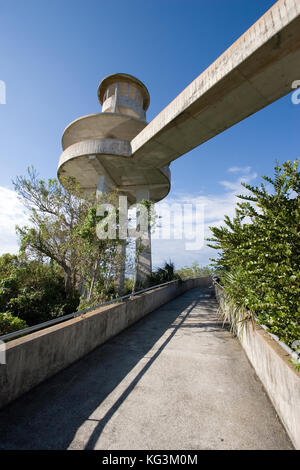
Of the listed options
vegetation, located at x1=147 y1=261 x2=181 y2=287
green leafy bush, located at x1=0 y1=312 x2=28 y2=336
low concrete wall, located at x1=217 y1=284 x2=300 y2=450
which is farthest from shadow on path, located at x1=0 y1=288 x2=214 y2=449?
vegetation, located at x1=147 y1=261 x2=181 y2=287

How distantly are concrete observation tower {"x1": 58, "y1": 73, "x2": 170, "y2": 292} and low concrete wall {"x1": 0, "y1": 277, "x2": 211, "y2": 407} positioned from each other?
20.2 ft

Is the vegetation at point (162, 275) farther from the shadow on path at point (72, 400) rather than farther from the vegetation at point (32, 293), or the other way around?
the shadow on path at point (72, 400)

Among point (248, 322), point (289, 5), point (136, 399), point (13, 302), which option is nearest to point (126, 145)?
point (289, 5)

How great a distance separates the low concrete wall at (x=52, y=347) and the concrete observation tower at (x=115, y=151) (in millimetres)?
6168

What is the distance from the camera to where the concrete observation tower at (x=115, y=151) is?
543 inches

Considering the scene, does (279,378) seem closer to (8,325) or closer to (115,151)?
(8,325)

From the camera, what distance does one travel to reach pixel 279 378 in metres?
2.78

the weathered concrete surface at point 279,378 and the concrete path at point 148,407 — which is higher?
the weathered concrete surface at point 279,378

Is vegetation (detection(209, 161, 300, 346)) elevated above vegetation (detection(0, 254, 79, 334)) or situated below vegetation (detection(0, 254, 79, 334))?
above

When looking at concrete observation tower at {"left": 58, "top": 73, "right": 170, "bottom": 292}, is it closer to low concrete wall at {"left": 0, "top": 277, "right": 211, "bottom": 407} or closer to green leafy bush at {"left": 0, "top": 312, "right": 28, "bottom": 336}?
green leafy bush at {"left": 0, "top": 312, "right": 28, "bottom": 336}

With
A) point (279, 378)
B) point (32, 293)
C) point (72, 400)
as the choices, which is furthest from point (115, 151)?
point (279, 378)

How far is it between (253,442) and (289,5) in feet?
28.8

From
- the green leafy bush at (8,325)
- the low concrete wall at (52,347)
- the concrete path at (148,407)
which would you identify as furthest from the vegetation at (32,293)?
the concrete path at (148,407)

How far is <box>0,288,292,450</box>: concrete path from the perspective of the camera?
2381 mm
